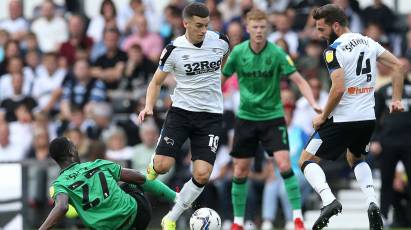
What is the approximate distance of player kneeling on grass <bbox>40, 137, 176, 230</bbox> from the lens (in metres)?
11.7

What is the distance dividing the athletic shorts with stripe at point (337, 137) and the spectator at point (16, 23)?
11.8 m

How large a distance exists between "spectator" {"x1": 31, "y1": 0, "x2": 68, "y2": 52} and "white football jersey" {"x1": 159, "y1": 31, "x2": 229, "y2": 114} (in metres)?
9.75

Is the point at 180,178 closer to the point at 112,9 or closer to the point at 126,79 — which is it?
the point at 126,79

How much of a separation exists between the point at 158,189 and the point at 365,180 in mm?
2433

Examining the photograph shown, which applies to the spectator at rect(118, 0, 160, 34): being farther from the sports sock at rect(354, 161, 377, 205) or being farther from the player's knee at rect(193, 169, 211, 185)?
the sports sock at rect(354, 161, 377, 205)

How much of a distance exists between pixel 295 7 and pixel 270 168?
4566 mm

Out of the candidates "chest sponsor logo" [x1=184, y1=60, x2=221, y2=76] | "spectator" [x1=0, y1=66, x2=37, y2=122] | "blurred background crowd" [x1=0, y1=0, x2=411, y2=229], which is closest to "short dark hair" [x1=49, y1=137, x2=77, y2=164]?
"chest sponsor logo" [x1=184, y1=60, x2=221, y2=76]

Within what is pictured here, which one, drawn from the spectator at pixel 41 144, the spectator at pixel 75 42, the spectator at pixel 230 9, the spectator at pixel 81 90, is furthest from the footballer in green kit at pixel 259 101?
A: the spectator at pixel 75 42

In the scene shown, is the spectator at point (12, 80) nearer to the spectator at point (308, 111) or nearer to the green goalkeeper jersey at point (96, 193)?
the spectator at point (308, 111)

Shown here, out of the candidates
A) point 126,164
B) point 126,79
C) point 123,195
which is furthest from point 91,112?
point 123,195

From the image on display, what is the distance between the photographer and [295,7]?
21.8 meters

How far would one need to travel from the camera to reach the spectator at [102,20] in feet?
73.9

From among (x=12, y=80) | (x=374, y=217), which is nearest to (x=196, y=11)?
(x=374, y=217)

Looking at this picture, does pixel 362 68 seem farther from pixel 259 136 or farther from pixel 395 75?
pixel 259 136
